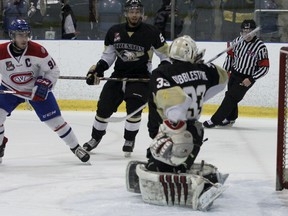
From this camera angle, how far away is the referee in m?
6.48

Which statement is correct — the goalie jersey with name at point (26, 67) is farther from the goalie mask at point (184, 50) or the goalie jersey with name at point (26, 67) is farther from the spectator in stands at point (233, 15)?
the spectator in stands at point (233, 15)

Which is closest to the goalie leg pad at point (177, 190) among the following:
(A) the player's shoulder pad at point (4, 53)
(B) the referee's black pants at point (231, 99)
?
(A) the player's shoulder pad at point (4, 53)

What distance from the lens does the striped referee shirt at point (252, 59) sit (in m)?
6.47

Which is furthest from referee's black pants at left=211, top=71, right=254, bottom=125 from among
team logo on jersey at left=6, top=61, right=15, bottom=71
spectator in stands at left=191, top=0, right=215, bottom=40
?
team logo on jersey at left=6, top=61, right=15, bottom=71

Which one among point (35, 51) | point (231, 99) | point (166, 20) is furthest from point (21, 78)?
point (166, 20)

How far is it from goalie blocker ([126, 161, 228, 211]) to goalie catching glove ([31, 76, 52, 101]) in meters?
0.97

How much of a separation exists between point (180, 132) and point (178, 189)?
0.27 m

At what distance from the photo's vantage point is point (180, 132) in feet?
11.8

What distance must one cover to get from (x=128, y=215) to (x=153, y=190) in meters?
0.22

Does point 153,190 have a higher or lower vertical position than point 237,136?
higher

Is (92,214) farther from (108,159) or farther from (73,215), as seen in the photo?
(108,159)

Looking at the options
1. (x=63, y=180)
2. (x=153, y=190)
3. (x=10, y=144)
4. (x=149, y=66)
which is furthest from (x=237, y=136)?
→ (x=153, y=190)

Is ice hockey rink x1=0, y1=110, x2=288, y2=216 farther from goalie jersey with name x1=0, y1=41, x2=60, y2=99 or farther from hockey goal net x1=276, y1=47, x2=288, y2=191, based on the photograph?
goalie jersey with name x1=0, y1=41, x2=60, y2=99

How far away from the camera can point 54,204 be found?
12.5ft
